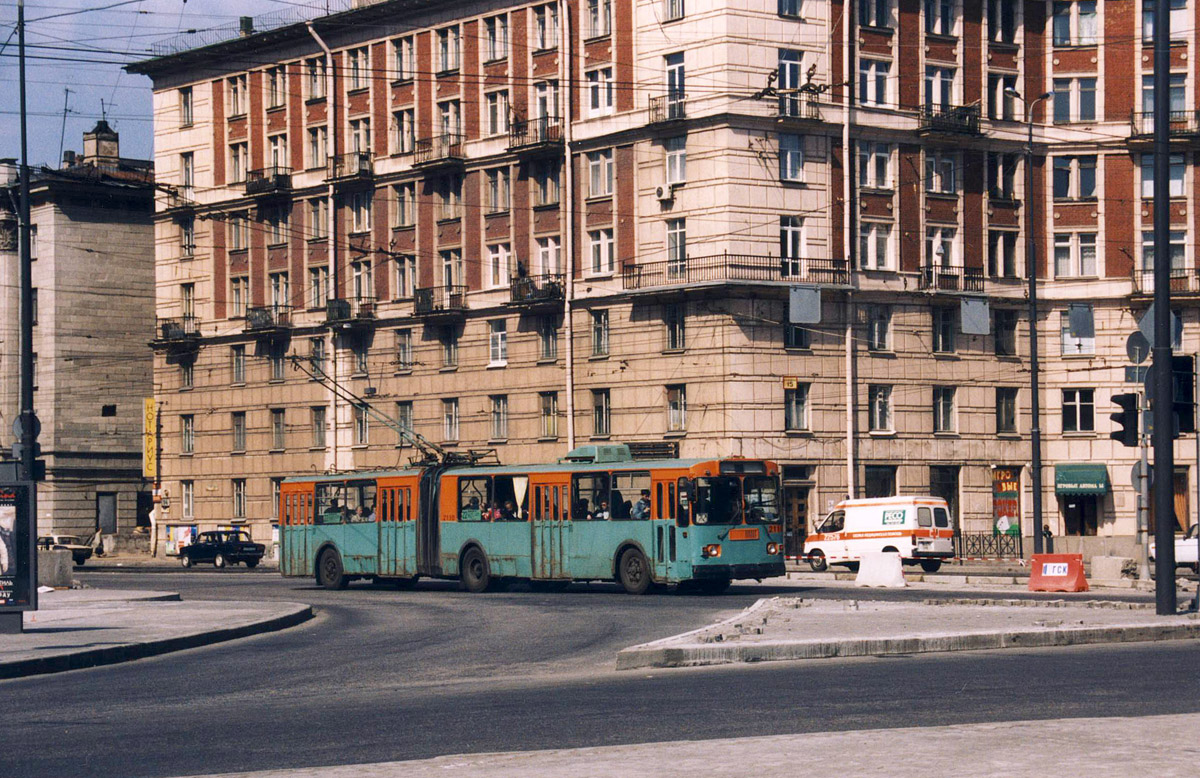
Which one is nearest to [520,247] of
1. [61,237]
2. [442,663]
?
[61,237]

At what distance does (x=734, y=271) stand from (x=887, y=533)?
39.1 ft

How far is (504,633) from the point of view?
2402cm

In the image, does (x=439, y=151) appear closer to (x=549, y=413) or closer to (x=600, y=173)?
(x=600, y=173)

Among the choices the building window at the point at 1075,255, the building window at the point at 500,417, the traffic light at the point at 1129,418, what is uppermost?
the building window at the point at 1075,255

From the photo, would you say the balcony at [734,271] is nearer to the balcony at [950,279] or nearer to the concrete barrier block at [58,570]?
the balcony at [950,279]

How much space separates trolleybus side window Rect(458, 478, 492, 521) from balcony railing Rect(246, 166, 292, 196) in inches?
1459

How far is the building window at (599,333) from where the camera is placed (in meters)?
61.1

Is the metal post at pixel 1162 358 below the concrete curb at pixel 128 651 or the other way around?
the other way around

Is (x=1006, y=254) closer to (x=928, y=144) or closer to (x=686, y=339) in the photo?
(x=928, y=144)

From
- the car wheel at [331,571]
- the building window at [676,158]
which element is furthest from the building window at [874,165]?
the car wheel at [331,571]

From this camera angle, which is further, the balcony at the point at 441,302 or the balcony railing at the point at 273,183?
the balcony railing at the point at 273,183

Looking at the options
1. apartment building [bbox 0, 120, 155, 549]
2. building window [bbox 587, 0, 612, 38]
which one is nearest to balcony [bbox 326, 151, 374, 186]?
building window [bbox 587, 0, 612, 38]

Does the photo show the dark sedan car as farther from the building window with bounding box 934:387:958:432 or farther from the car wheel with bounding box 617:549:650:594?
the car wheel with bounding box 617:549:650:594

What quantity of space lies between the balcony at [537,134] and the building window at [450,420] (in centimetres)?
1052
